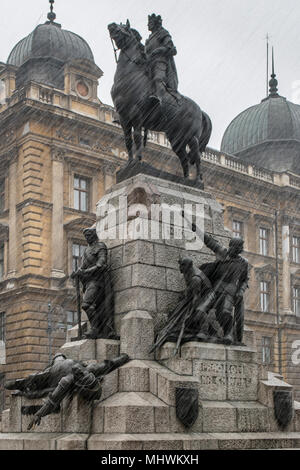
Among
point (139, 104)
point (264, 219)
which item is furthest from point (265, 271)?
point (139, 104)

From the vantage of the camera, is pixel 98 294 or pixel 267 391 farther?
pixel 98 294

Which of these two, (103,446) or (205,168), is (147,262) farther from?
(205,168)

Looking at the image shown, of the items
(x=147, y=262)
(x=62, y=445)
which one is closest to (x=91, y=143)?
(x=147, y=262)

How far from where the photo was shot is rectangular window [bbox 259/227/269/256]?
4656 cm

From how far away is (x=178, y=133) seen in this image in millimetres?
13586

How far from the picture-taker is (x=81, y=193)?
37094mm

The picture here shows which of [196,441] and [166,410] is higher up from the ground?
[166,410]

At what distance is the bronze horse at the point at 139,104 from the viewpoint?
12727 mm

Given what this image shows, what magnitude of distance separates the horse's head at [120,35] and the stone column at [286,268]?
35.2m

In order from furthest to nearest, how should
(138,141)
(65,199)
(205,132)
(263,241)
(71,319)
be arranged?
1. (263,241)
2. (65,199)
3. (71,319)
4. (205,132)
5. (138,141)

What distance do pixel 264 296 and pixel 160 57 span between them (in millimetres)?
33792

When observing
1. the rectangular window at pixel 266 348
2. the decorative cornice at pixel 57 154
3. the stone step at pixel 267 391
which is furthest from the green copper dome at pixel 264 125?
the stone step at pixel 267 391

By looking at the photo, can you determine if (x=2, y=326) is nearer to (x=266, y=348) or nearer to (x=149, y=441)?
(x=266, y=348)

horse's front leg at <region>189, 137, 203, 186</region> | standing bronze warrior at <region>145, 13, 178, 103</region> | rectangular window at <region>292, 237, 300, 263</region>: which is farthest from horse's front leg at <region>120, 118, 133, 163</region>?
rectangular window at <region>292, 237, 300, 263</region>
